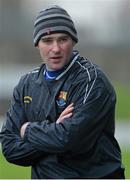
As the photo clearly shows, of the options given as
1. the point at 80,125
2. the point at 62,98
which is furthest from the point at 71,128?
the point at 62,98

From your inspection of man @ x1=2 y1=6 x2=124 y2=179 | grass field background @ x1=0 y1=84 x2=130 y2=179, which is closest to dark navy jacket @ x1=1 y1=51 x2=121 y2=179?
man @ x1=2 y1=6 x2=124 y2=179

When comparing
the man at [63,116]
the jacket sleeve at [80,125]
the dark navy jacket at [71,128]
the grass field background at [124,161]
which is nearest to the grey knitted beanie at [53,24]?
the man at [63,116]

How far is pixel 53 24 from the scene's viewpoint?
4.11 m

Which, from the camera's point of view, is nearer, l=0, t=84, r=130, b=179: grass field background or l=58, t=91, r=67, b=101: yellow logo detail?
l=58, t=91, r=67, b=101: yellow logo detail

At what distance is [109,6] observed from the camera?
16812mm

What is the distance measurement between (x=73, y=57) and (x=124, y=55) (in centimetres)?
1347

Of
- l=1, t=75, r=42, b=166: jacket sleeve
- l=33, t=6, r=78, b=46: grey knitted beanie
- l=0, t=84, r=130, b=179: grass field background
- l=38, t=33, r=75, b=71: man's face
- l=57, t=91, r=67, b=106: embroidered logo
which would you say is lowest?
l=0, t=84, r=130, b=179: grass field background

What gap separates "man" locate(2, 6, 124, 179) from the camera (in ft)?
13.0

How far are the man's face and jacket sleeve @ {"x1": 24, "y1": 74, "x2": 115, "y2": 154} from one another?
16cm

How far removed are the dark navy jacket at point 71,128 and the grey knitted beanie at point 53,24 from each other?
175 mm

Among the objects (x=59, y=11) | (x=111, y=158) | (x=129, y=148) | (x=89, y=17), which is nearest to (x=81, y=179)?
A: (x=111, y=158)

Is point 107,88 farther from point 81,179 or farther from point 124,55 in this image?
point 124,55

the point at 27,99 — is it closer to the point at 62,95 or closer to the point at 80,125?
the point at 62,95

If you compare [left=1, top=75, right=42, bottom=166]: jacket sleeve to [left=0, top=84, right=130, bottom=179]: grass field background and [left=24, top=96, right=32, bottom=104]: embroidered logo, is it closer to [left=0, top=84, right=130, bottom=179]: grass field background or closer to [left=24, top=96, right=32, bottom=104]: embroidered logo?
[left=24, top=96, right=32, bottom=104]: embroidered logo
